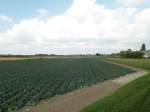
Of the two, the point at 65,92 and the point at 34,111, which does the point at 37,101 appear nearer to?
the point at 34,111

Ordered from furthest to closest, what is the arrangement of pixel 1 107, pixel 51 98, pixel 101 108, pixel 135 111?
pixel 51 98 → pixel 1 107 → pixel 101 108 → pixel 135 111

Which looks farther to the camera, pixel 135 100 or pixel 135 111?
pixel 135 100

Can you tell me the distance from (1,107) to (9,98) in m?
2.93

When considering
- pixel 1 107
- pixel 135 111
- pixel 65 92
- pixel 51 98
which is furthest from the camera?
pixel 65 92

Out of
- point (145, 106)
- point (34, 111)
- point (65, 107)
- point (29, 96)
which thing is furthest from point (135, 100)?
point (29, 96)

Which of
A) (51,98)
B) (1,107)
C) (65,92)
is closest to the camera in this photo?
(1,107)

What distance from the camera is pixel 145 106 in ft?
39.2

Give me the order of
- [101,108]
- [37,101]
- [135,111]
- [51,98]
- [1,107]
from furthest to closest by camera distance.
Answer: [51,98] → [37,101] → [1,107] → [101,108] → [135,111]

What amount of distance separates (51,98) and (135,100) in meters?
6.70

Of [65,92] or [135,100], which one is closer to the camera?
[135,100]

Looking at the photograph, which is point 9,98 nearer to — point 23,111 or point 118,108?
point 23,111

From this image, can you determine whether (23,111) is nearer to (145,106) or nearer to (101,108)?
(101,108)

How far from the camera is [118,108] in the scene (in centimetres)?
1192

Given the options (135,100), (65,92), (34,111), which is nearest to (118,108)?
(135,100)
